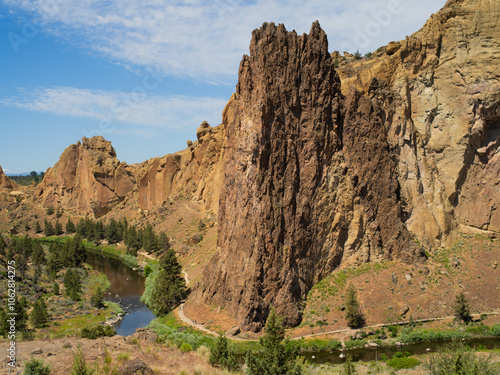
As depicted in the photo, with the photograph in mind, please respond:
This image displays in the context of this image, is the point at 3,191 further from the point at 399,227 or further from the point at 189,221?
the point at 399,227

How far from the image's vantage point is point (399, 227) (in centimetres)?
4797

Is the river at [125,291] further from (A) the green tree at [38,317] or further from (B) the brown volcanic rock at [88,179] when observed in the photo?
(B) the brown volcanic rock at [88,179]

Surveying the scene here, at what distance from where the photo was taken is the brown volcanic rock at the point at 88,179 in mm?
133625

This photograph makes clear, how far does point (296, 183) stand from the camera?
46438 mm

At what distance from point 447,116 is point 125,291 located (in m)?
55.7

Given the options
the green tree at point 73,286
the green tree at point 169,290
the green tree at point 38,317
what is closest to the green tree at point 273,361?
the green tree at point 169,290

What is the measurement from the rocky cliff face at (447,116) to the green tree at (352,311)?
13333 millimetres

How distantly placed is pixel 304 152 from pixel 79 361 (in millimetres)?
33498

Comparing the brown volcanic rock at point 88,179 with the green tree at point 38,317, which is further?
the brown volcanic rock at point 88,179

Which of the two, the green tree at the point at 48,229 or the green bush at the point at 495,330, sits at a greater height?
the green tree at the point at 48,229

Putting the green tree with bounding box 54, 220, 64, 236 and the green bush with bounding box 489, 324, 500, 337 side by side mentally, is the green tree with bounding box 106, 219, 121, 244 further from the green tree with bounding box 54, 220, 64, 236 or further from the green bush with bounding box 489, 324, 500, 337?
the green bush with bounding box 489, 324, 500, 337

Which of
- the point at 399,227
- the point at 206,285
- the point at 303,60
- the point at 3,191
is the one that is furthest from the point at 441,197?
the point at 3,191

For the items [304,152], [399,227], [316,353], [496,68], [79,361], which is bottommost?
[316,353]

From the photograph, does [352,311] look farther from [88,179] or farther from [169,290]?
[88,179]
